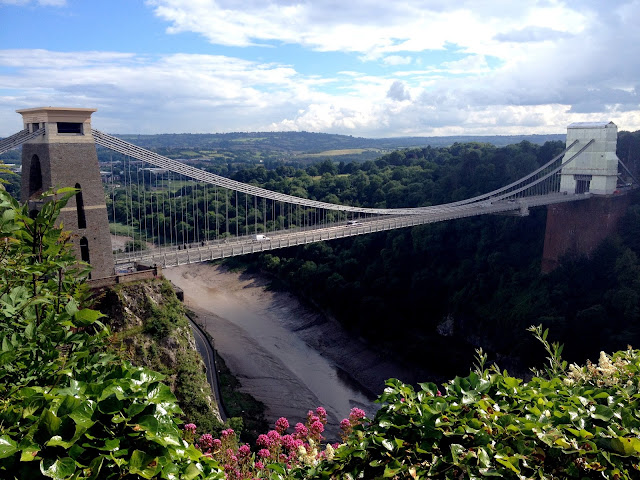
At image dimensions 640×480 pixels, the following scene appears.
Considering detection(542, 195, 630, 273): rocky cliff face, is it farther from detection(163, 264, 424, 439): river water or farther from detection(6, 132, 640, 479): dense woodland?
detection(6, 132, 640, 479): dense woodland

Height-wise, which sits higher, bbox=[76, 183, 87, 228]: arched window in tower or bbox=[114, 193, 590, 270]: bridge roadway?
bbox=[76, 183, 87, 228]: arched window in tower

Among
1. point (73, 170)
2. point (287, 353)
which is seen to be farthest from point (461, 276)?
point (73, 170)

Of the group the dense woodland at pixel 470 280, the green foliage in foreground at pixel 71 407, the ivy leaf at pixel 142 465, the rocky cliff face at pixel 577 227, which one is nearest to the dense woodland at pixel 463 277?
the dense woodland at pixel 470 280

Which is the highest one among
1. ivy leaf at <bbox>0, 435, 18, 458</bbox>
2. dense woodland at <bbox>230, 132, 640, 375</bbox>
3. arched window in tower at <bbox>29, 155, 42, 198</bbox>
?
arched window in tower at <bbox>29, 155, 42, 198</bbox>

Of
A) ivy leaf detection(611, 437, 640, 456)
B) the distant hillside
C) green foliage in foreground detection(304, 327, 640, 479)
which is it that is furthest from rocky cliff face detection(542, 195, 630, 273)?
the distant hillside

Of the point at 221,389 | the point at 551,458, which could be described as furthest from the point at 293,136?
the point at 551,458

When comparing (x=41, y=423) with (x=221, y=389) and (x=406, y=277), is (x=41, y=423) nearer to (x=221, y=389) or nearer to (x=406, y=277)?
(x=221, y=389)
